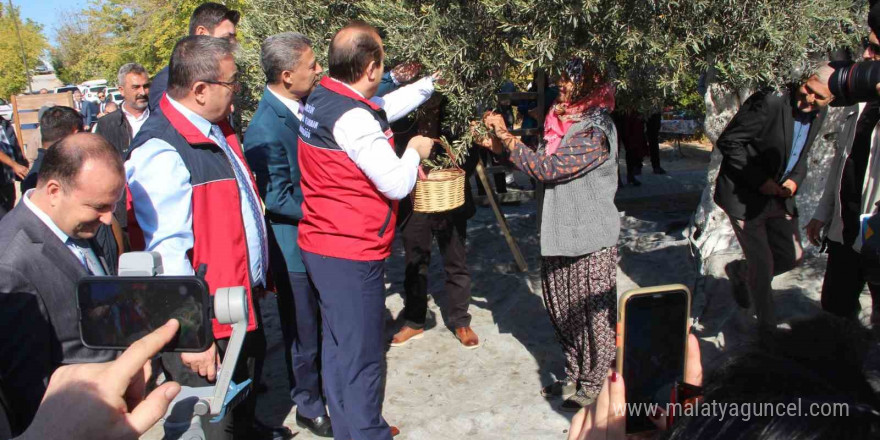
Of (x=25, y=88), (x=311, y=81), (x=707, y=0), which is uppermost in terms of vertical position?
(x=707, y=0)

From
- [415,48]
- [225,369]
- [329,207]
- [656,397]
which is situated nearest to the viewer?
[225,369]

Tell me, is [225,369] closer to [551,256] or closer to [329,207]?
[329,207]

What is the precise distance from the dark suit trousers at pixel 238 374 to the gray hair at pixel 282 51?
1171 millimetres

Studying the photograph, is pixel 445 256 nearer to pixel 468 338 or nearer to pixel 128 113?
pixel 468 338

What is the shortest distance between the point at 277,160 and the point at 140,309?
2.00 meters

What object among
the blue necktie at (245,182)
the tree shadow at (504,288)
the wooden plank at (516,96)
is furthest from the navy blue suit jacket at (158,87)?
the tree shadow at (504,288)

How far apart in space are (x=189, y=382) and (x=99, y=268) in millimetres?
759

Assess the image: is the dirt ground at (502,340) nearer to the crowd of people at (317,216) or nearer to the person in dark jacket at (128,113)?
the crowd of people at (317,216)

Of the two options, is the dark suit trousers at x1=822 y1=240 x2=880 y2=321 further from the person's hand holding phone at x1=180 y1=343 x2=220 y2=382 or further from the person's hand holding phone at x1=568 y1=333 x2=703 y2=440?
the person's hand holding phone at x1=180 y1=343 x2=220 y2=382

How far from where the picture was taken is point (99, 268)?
2.34 metres

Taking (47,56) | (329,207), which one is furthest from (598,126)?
(47,56)

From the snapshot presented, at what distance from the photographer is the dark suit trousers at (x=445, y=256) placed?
464 centimetres

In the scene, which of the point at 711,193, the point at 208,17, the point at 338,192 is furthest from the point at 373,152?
the point at 711,193

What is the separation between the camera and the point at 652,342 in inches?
73.0
